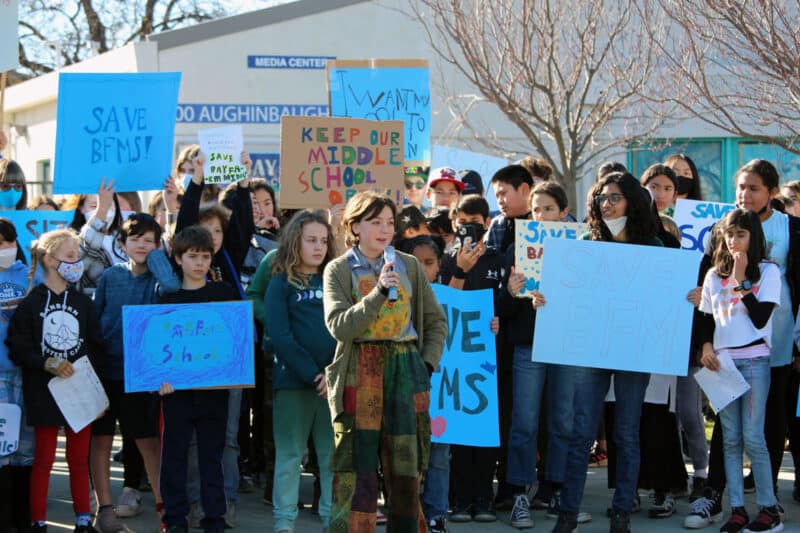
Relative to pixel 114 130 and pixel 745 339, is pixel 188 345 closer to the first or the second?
pixel 114 130

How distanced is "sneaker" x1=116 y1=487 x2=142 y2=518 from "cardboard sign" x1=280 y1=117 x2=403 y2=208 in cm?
214

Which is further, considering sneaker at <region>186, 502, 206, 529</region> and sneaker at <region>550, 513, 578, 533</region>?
sneaker at <region>186, 502, 206, 529</region>

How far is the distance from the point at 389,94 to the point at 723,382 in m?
3.87

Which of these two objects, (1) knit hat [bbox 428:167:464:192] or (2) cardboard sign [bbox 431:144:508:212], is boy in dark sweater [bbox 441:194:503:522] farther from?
(2) cardboard sign [bbox 431:144:508:212]

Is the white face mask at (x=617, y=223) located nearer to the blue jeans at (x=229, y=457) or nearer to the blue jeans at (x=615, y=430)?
the blue jeans at (x=615, y=430)

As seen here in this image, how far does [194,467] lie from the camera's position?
23.1ft

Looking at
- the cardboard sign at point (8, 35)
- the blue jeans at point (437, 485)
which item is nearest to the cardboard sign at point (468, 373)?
the blue jeans at point (437, 485)

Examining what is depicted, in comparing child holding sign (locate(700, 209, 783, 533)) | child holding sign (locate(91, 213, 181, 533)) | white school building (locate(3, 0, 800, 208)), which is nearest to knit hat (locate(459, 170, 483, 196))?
child holding sign (locate(700, 209, 783, 533))

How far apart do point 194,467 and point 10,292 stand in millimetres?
1499

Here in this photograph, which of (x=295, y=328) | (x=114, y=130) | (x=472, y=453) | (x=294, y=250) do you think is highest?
(x=114, y=130)

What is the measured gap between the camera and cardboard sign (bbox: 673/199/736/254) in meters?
8.07

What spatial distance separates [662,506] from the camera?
743 centimetres

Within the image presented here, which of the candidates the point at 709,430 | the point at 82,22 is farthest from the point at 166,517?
the point at 82,22

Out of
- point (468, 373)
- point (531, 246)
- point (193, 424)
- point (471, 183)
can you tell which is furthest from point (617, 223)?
point (471, 183)
